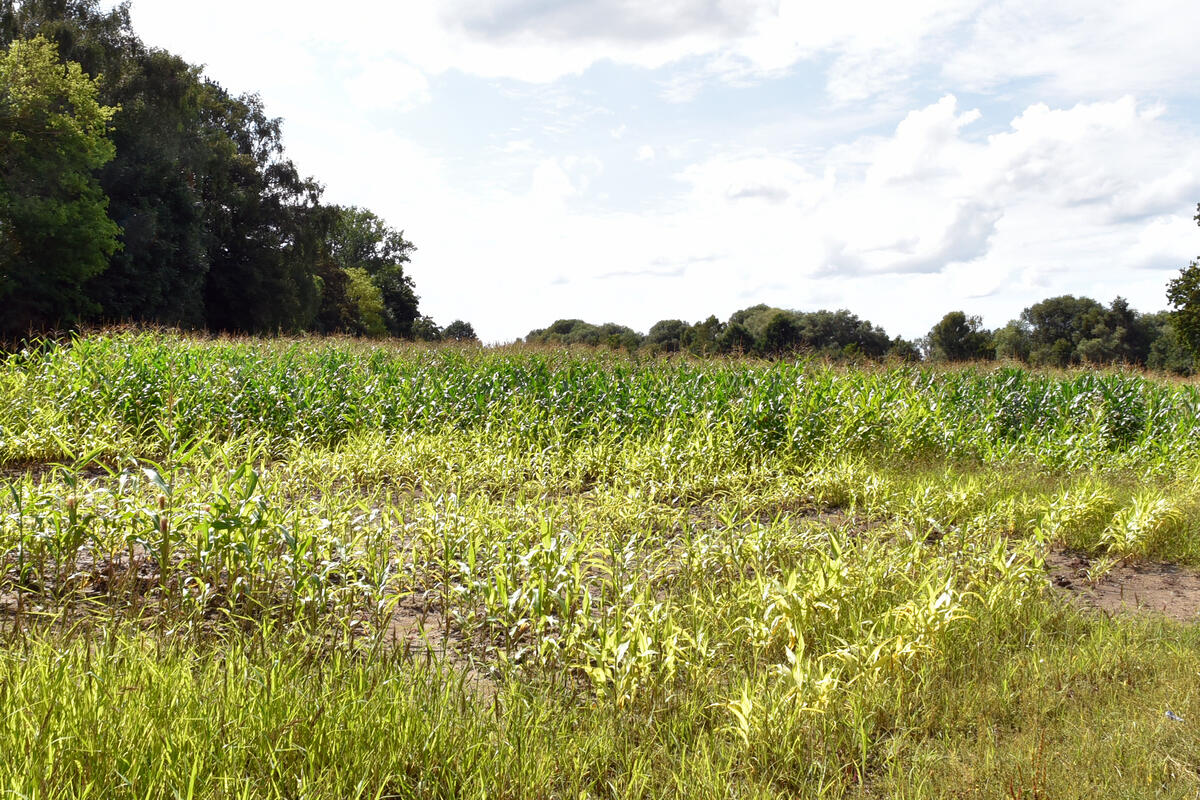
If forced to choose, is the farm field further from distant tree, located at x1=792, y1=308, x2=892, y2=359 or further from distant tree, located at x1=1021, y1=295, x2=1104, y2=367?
distant tree, located at x1=1021, y1=295, x2=1104, y2=367

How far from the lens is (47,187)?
23.1 metres

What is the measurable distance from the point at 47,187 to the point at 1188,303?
4011cm

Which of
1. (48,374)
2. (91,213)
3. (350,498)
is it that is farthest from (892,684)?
(91,213)

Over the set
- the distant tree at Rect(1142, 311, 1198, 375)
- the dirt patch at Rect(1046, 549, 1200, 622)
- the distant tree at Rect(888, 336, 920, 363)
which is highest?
the distant tree at Rect(1142, 311, 1198, 375)

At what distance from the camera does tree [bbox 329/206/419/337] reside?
5353cm

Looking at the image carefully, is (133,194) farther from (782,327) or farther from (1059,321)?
(1059,321)

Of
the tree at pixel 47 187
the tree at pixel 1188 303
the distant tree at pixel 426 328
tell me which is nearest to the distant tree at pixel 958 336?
the tree at pixel 1188 303

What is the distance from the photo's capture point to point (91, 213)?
23.5 m

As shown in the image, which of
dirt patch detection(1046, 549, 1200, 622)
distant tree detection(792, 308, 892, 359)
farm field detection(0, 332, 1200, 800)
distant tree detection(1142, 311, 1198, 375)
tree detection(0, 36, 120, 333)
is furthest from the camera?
distant tree detection(792, 308, 892, 359)

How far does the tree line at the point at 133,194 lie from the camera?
22469 millimetres

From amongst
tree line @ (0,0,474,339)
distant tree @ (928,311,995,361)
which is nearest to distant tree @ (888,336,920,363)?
tree line @ (0,0,474,339)

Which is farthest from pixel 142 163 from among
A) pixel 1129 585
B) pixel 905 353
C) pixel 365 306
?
pixel 1129 585

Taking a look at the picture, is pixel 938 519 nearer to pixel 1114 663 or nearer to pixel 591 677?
pixel 1114 663

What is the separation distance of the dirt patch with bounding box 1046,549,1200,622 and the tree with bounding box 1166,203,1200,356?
32036 millimetres
